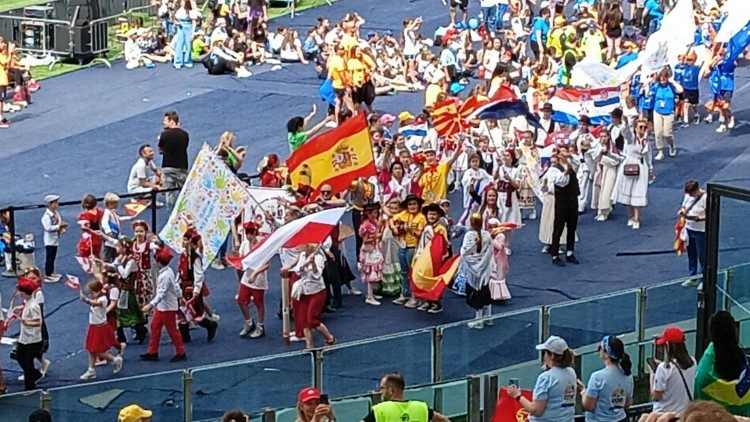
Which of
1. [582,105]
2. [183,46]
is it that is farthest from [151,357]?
[183,46]

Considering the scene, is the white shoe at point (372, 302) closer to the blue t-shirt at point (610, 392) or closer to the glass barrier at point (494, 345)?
the glass barrier at point (494, 345)

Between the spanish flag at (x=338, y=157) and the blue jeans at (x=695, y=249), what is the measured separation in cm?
402

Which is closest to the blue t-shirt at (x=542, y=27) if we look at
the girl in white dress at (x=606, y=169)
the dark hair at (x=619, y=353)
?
the girl in white dress at (x=606, y=169)

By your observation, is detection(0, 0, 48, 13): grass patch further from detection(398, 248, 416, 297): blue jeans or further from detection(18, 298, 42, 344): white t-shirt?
detection(18, 298, 42, 344): white t-shirt

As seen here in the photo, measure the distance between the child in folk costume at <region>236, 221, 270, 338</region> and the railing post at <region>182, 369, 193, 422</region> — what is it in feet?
12.6

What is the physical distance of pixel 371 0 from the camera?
42.2 m

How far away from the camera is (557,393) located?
12031 millimetres

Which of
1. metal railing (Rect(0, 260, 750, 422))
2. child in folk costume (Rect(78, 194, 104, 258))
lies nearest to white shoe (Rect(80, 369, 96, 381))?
child in folk costume (Rect(78, 194, 104, 258))

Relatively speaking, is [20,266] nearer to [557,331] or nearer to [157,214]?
[157,214]

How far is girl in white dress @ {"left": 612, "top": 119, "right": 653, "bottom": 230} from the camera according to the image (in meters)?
22.9

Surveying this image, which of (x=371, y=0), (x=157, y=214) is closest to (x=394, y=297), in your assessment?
(x=157, y=214)

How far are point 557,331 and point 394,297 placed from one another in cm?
435

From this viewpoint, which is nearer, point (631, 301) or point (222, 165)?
point (631, 301)

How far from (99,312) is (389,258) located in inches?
166
